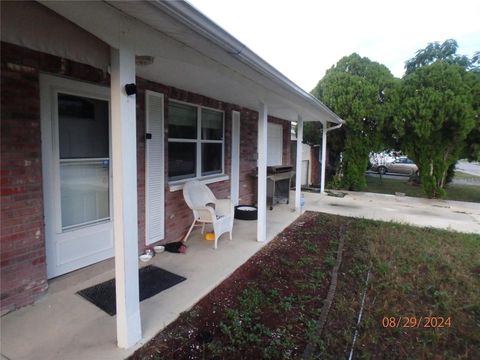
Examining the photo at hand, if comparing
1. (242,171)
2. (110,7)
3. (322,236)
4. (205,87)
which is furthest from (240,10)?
(110,7)

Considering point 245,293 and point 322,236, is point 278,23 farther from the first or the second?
point 245,293

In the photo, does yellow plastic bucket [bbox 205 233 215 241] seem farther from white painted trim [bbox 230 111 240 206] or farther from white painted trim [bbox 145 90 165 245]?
white painted trim [bbox 230 111 240 206]

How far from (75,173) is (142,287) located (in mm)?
1447

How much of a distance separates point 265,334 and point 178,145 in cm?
318

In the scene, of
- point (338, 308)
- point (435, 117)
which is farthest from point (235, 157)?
point (435, 117)

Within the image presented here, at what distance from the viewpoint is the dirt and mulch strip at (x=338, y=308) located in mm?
2375

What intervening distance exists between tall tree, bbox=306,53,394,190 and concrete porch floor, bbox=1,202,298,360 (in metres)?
7.58

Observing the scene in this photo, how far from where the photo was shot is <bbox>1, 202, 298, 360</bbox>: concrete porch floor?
222 cm

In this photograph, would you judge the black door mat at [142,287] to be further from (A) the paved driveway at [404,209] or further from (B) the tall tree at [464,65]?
(B) the tall tree at [464,65]

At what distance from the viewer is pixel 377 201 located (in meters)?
8.92

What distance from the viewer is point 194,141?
5.18 m

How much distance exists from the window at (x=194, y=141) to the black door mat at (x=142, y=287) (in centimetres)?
157
